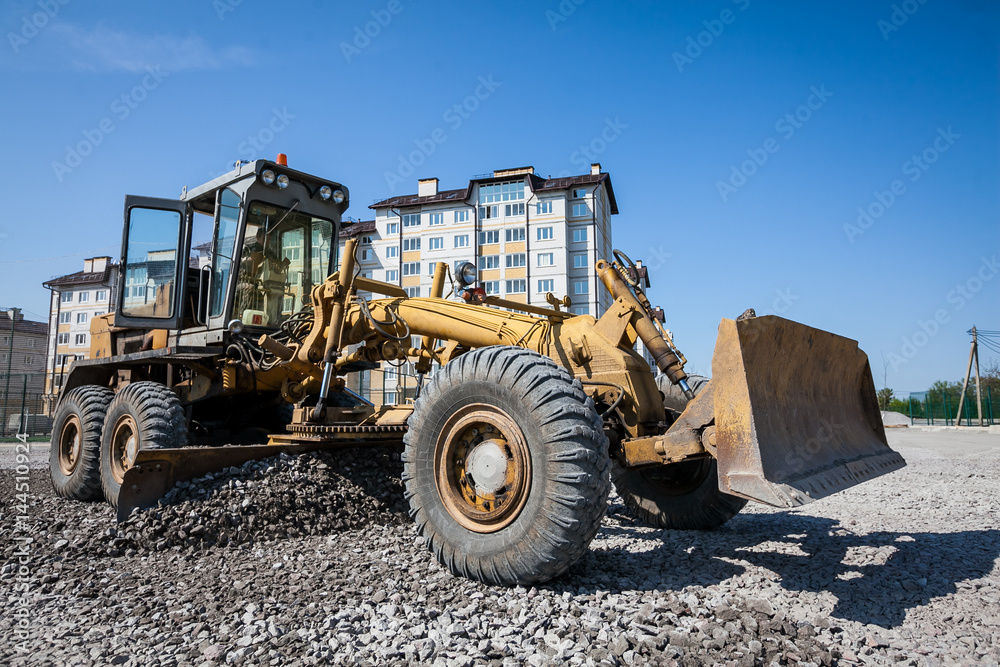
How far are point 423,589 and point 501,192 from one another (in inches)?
1925

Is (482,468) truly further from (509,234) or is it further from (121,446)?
(509,234)

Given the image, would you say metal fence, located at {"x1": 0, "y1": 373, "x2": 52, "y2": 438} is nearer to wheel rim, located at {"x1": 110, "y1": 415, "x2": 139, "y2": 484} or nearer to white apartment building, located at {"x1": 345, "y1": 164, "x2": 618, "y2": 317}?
wheel rim, located at {"x1": 110, "y1": 415, "x2": 139, "y2": 484}

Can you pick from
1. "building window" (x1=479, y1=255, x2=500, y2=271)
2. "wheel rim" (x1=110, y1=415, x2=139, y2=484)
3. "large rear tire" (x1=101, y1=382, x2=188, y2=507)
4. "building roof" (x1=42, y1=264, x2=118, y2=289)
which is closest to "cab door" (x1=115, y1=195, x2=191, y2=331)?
"large rear tire" (x1=101, y1=382, x2=188, y2=507)

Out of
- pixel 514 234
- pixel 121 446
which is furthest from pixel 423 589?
pixel 514 234

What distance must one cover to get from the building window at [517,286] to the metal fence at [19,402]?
32.9 m

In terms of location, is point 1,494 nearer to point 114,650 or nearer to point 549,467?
point 114,650

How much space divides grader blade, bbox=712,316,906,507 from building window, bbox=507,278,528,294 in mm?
44900

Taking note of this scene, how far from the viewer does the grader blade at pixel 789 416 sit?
330 centimetres

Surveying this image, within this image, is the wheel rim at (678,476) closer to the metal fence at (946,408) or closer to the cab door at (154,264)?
the cab door at (154,264)

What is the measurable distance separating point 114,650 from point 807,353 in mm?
4184

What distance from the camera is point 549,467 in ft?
11.6

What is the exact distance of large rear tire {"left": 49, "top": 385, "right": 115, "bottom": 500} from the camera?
23.3 feet

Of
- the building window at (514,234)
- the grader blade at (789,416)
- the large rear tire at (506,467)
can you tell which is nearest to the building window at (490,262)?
the building window at (514,234)

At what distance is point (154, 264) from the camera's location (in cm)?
763
